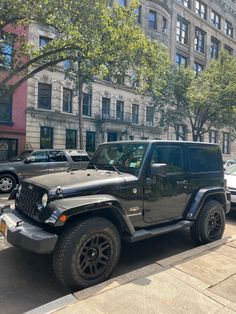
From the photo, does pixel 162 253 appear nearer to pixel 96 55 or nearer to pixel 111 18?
pixel 96 55

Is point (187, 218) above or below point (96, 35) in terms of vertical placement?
below

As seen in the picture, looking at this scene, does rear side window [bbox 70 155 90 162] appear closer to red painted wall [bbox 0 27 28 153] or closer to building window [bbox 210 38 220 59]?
red painted wall [bbox 0 27 28 153]

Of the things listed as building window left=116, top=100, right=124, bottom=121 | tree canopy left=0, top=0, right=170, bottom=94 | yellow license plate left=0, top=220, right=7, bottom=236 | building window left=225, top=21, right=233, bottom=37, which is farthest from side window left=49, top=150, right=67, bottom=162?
building window left=225, top=21, right=233, bottom=37

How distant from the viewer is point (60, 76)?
831 inches

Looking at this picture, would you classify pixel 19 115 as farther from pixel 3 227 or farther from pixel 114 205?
pixel 114 205

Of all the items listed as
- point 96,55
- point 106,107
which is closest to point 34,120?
point 106,107

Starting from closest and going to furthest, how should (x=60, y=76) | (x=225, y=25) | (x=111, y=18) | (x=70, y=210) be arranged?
(x=70, y=210), (x=111, y=18), (x=60, y=76), (x=225, y=25)

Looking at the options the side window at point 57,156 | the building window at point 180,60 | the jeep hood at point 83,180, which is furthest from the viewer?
the building window at point 180,60

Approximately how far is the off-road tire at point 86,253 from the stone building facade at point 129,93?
1248cm

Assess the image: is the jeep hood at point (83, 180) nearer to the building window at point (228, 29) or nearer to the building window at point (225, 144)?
the building window at point (225, 144)

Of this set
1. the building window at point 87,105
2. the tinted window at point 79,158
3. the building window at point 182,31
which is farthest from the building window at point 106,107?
the tinted window at point 79,158

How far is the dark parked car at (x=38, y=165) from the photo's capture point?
408 inches

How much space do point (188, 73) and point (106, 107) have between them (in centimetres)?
733

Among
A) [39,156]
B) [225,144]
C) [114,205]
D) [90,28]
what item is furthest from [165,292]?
[225,144]
